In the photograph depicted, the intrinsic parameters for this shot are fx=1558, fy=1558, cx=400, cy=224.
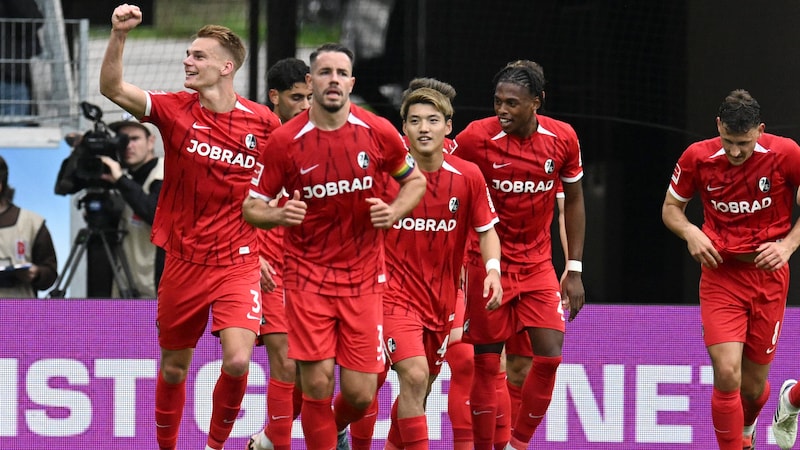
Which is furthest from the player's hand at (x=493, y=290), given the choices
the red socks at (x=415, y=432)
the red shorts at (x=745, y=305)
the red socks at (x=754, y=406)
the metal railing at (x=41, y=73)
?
the metal railing at (x=41, y=73)

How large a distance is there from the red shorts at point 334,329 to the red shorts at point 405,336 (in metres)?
0.35

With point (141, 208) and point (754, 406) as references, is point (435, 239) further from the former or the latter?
point (141, 208)

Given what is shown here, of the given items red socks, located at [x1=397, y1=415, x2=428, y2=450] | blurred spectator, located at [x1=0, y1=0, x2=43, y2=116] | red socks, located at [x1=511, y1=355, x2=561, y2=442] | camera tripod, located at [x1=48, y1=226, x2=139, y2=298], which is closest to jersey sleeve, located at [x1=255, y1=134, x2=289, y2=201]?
red socks, located at [x1=397, y1=415, x2=428, y2=450]

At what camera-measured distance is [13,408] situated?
9469 millimetres

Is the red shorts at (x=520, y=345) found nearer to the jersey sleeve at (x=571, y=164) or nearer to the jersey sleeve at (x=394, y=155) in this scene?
the jersey sleeve at (x=571, y=164)

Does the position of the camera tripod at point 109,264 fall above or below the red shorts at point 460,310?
below

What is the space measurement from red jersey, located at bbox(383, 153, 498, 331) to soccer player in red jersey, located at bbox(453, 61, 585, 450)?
0.61m

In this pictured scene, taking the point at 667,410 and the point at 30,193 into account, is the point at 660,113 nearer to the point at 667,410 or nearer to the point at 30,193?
the point at 667,410

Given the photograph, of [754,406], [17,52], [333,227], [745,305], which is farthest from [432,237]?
[17,52]

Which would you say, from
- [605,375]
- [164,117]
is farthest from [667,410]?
[164,117]

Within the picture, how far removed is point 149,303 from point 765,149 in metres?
3.84

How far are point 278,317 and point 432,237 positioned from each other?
44.5 inches

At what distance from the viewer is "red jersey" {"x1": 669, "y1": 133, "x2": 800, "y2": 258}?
849 centimetres

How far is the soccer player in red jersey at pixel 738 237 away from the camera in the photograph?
8352 millimetres
